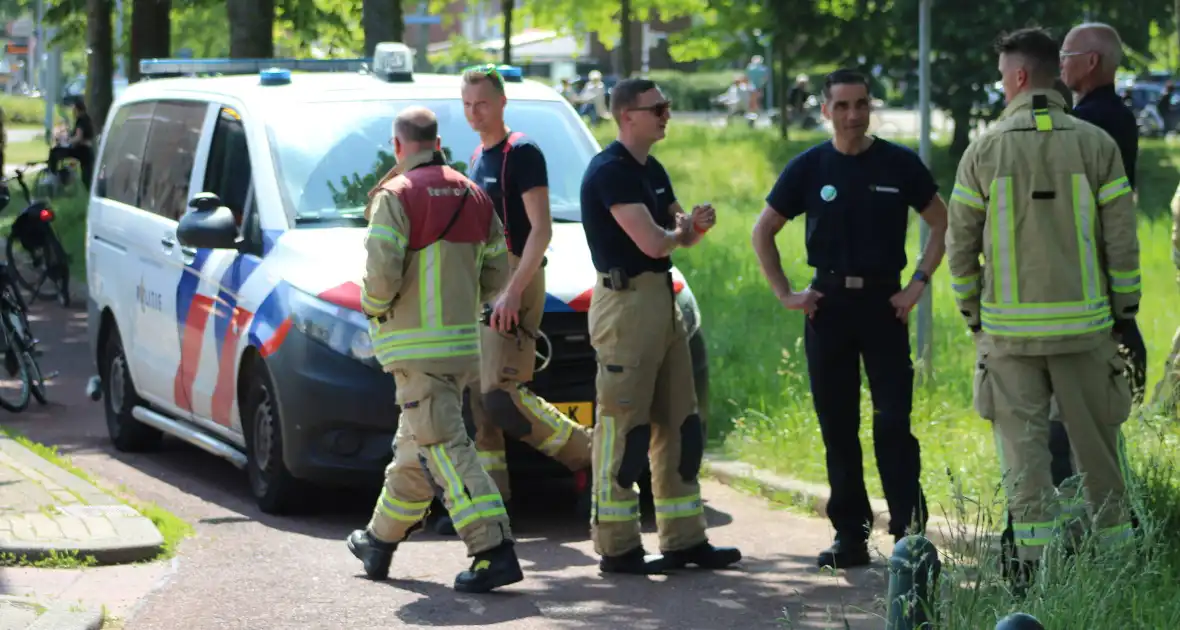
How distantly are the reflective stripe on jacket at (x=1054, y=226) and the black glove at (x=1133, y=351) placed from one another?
3.3 inches

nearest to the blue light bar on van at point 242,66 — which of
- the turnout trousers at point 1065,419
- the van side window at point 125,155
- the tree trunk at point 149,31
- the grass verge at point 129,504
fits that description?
the van side window at point 125,155

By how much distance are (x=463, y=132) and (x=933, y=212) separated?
2727 mm

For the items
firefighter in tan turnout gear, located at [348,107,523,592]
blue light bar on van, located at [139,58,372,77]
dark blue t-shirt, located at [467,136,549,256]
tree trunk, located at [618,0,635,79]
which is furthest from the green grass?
tree trunk, located at [618,0,635,79]

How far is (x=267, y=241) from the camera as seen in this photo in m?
8.89

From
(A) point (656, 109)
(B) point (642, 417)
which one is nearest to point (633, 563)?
(B) point (642, 417)

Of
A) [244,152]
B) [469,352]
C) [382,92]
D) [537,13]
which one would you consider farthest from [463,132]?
[537,13]

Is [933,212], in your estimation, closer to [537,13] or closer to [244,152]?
[244,152]

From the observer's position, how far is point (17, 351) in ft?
41.1

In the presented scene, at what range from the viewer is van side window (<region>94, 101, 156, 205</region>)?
1082cm

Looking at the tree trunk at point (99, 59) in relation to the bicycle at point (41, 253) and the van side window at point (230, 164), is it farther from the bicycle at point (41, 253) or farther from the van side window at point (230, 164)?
the van side window at point (230, 164)

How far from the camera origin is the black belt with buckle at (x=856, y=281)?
24.6 feet

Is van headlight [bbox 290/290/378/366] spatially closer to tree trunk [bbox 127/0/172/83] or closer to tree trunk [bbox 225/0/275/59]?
tree trunk [bbox 225/0/275/59]

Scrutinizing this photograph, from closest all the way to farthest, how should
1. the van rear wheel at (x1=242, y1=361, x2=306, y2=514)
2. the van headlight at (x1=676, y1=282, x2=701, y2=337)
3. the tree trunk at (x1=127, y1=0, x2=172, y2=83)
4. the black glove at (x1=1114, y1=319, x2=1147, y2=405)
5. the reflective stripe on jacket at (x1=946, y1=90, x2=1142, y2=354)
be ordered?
the reflective stripe on jacket at (x1=946, y1=90, x2=1142, y2=354), the black glove at (x1=1114, y1=319, x2=1147, y2=405), the van headlight at (x1=676, y1=282, x2=701, y2=337), the van rear wheel at (x1=242, y1=361, x2=306, y2=514), the tree trunk at (x1=127, y1=0, x2=172, y2=83)

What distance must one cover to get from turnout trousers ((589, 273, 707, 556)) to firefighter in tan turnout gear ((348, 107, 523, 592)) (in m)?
0.53
